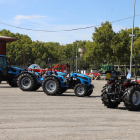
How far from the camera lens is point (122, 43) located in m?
68.5

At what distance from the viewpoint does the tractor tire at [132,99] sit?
10922mm

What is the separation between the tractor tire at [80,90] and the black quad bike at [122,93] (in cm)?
495

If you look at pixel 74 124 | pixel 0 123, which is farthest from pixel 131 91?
pixel 0 123

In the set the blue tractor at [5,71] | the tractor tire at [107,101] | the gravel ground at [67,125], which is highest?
the blue tractor at [5,71]

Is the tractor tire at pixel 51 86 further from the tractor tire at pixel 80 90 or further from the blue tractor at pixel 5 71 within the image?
the blue tractor at pixel 5 71

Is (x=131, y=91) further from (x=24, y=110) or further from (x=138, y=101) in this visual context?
(x=24, y=110)

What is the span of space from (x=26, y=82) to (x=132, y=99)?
10544mm

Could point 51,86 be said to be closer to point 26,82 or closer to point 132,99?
point 26,82

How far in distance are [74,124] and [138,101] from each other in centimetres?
403

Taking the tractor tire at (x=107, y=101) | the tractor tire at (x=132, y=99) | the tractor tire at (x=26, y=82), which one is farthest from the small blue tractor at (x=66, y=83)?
the tractor tire at (x=132, y=99)

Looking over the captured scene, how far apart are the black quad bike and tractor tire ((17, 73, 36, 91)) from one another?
8.81m

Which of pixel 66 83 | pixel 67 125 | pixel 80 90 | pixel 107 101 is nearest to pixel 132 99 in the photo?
pixel 107 101

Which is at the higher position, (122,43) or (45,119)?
(122,43)

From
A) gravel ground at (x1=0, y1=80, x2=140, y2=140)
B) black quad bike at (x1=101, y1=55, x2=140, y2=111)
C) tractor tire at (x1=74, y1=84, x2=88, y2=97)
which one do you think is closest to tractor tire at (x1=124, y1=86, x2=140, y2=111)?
black quad bike at (x1=101, y1=55, x2=140, y2=111)
